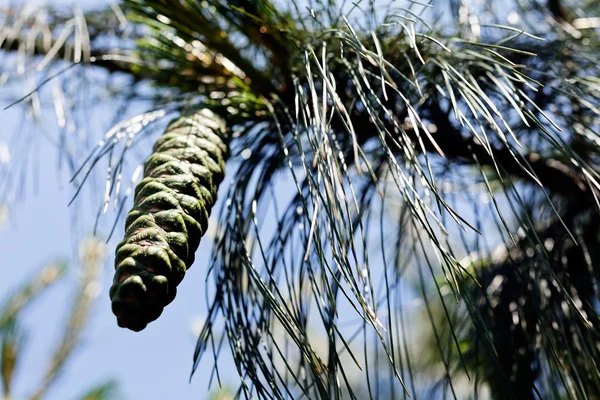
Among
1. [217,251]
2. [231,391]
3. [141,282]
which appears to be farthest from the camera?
[231,391]

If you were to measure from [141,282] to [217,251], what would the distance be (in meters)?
0.20

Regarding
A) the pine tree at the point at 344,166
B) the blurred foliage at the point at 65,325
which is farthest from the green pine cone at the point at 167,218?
the blurred foliage at the point at 65,325

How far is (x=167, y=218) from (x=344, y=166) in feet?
0.51

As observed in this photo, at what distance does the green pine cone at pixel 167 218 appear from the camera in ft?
1.61

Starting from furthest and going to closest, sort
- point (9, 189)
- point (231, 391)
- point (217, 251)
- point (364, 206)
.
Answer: point (231, 391) → point (9, 189) → point (364, 206) → point (217, 251)

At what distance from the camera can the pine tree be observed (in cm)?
53

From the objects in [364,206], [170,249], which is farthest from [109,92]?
[170,249]

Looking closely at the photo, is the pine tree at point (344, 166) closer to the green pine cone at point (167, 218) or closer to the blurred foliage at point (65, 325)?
the green pine cone at point (167, 218)

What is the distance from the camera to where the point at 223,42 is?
77 centimetres

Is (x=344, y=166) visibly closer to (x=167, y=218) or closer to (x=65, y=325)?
(x=167, y=218)

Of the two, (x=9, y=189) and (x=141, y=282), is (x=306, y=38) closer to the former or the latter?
(x=141, y=282)

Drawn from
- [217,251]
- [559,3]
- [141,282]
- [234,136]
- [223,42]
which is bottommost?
[141,282]

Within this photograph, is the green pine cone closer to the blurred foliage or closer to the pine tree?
the pine tree

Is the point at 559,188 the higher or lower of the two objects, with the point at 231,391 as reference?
lower
